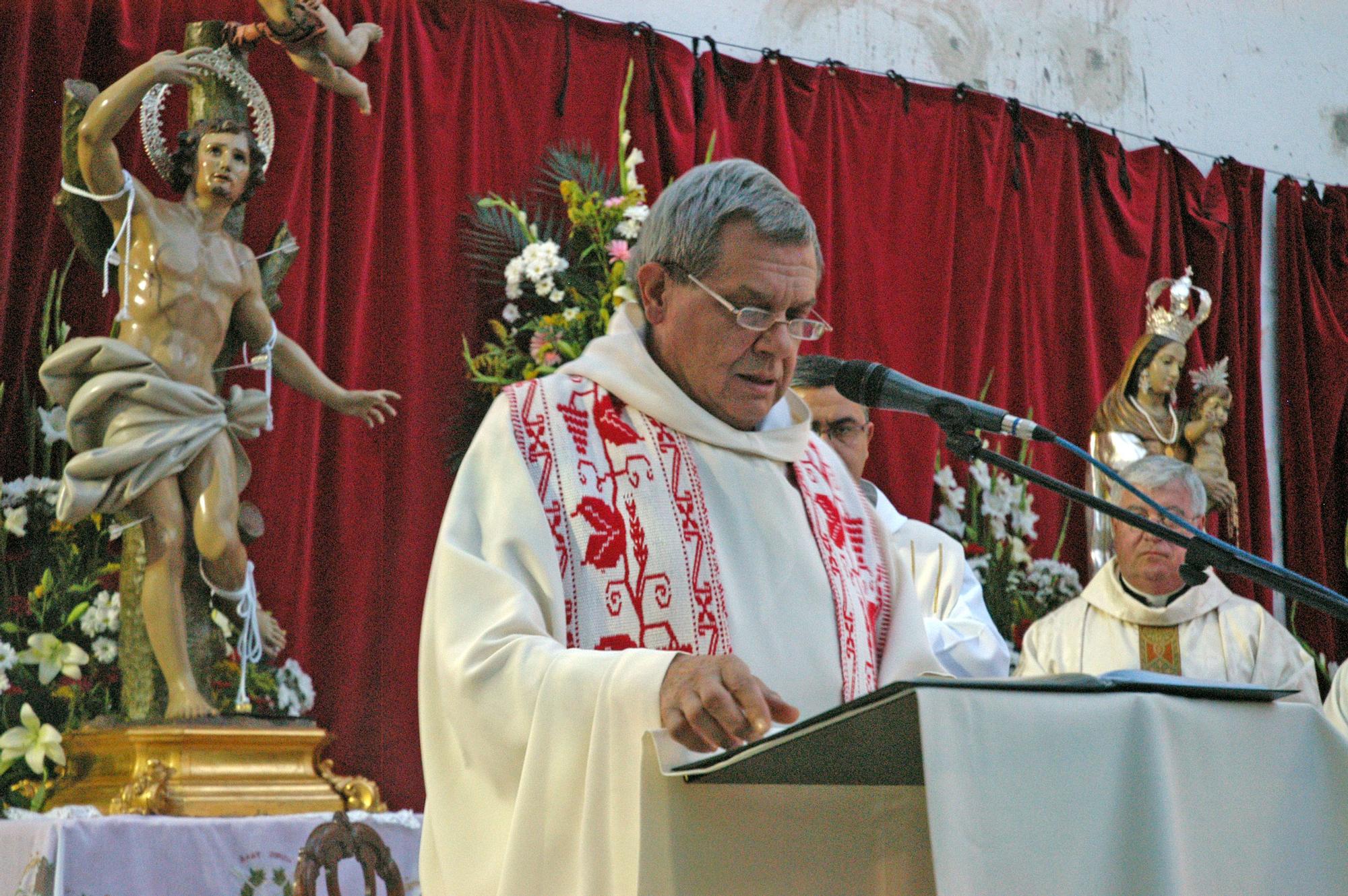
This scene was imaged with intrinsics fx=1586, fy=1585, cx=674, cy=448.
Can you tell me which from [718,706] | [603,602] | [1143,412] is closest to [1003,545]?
[1143,412]

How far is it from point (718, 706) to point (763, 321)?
0.87 m

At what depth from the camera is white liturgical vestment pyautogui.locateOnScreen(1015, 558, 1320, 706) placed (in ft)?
19.4

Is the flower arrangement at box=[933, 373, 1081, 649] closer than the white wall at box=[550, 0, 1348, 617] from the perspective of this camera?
Yes

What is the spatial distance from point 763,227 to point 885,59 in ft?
15.7

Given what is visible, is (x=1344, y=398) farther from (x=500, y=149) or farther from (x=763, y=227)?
(x=763, y=227)

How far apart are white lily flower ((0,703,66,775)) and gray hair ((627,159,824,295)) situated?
258 cm

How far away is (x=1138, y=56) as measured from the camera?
7.64 metres

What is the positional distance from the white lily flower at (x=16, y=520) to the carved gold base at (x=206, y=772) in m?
0.64

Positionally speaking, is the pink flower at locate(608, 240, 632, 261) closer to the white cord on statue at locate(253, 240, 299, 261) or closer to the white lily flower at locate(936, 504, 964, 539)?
the white cord on statue at locate(253, 240, 299, 261)

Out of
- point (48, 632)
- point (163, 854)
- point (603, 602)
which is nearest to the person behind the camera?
point (603, 602)

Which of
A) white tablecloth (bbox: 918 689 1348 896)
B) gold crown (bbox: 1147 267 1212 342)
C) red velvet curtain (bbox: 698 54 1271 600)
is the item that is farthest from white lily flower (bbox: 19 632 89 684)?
gold crown (bbox: 1147 267 1212 342)

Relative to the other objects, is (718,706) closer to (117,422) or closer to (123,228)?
(117,422)

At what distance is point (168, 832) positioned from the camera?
3.67 meters

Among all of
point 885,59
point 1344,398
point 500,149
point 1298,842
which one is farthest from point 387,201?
point 1344,398
